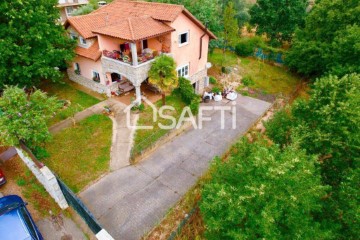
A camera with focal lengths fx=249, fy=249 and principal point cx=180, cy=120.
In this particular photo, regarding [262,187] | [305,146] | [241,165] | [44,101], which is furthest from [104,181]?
[305,146]

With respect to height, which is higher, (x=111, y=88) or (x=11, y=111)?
(x=11, y=111)

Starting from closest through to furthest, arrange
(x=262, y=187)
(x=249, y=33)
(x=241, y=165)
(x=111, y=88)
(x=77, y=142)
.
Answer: (x=262, y=187) → (x=241, y=165) → (x=77, y=142) → (x=111, y=88) → (x=249, y=33)

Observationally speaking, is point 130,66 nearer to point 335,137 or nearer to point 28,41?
point 28,41

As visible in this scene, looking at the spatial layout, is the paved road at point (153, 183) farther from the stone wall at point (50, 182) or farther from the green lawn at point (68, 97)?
the green lawn at point (68, 97)

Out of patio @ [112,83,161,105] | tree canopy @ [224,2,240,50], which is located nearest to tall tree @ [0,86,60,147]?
patio @ [112,83,161,105]

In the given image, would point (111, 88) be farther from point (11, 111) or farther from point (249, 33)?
point (249, 33)

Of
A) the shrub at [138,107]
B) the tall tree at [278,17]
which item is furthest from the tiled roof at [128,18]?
the tall tree at [278,17]

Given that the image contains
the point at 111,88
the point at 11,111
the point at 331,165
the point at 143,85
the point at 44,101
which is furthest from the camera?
the point at 143,85
